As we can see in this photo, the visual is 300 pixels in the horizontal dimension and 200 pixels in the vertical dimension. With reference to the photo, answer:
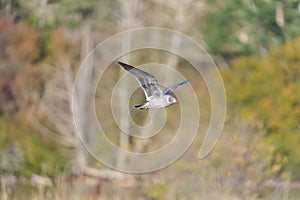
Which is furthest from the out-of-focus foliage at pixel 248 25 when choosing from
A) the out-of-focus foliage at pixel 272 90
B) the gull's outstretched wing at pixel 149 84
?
the gull's outstretched wing at pixel 149 84

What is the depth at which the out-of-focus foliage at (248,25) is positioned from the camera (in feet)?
66.2

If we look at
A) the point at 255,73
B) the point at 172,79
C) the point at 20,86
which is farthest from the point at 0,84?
the point at 255,73

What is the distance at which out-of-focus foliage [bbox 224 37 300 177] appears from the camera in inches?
575

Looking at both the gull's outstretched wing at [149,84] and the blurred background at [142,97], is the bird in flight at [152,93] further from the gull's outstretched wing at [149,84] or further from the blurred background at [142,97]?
the blurred background at [142,97]

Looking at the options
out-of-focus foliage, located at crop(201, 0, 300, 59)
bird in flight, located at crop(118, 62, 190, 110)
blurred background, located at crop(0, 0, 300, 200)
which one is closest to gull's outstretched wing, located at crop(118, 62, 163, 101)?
bird in flight, located at crop(118, 62, 190, 110)

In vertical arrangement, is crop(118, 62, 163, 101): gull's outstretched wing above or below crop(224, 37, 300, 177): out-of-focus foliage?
below

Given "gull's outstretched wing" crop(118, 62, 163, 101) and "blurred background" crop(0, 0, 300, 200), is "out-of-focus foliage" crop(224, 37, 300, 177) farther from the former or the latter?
"gull's outstretched wing" crop(118, 62, 163, 101)

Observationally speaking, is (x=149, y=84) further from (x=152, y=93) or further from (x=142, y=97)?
(x=142, y=97)

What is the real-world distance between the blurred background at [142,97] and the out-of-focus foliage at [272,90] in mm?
20

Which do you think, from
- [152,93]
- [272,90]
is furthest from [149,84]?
[272,90]

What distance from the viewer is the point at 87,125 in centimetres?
1722

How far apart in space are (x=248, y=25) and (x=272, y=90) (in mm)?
5062

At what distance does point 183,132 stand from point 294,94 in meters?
2.69

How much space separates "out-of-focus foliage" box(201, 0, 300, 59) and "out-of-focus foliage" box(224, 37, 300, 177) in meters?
3.11
